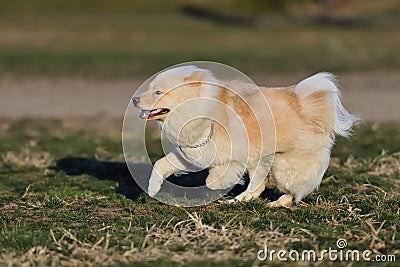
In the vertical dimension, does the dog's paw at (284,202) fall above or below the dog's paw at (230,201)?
above

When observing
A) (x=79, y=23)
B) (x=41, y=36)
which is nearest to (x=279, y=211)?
(x=41, y=36)

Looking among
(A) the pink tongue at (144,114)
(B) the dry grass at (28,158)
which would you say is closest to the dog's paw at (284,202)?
(A) the pink tongue at (144,114)

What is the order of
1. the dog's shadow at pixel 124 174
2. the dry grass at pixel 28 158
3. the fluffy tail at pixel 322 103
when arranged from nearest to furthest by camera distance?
the fluffy tail at pixel 322 103
the dog's shadow at pixel 124 174
the dry grass at pixel 28 158

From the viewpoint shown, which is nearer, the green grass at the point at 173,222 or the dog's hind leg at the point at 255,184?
the green grass at the point at 173,222

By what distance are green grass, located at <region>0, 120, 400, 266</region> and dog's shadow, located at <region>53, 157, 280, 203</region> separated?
172 millimetres

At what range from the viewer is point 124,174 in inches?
389

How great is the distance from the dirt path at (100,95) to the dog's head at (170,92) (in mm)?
9240

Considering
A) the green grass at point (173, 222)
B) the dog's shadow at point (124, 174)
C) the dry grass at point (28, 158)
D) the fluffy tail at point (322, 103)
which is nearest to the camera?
the green grass at point (173, 222)

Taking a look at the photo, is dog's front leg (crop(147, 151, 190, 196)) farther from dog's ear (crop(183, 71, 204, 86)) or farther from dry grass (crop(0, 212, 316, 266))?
dry grass (crop(0, 212, 316, 266))

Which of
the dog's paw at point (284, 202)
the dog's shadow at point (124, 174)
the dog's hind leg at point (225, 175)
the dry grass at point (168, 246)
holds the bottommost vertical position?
the dog's shadow at point (124, 174)

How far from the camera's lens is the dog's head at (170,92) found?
725cm

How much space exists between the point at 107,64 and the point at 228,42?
31.8 ft

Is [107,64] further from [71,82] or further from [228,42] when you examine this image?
[228,42]

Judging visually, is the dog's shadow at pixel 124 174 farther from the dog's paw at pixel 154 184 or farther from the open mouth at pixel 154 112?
the open mouth at pixel 154 112
